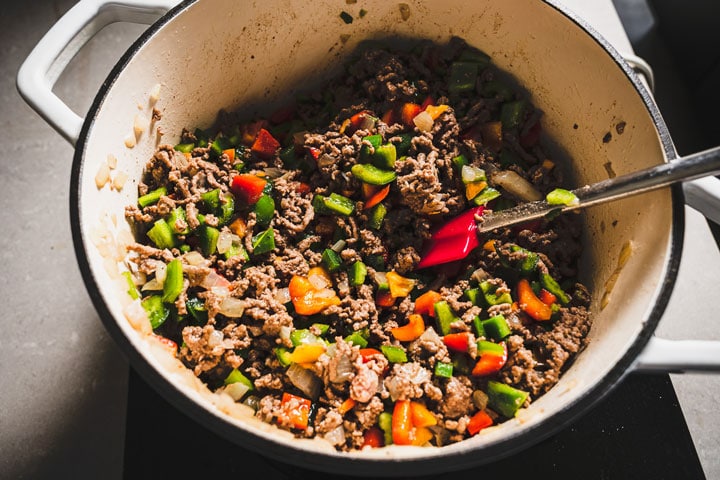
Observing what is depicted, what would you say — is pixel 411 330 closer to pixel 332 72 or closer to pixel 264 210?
pixel 264 210

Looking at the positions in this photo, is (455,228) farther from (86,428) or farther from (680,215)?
(86,428)

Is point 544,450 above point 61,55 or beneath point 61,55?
beneath

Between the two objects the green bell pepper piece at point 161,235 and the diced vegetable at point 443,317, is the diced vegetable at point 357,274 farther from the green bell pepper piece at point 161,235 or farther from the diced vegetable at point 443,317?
the green bell pepper piece at point 161,235

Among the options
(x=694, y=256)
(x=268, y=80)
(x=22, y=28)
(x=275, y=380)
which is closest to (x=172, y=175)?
(x=268, y=80)

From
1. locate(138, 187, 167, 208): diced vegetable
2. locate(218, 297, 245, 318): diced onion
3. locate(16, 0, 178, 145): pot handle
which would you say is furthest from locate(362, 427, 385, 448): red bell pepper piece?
locate(16, 0, 178, 145): pot handle

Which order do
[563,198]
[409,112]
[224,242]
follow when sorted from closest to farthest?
[563,198], [224,242], [409,112]

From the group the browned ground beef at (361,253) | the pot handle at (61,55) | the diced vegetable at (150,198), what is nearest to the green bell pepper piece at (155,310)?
the browned ground beef at (361,253)

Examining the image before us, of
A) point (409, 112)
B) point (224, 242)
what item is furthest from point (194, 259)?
point (409, 112)
